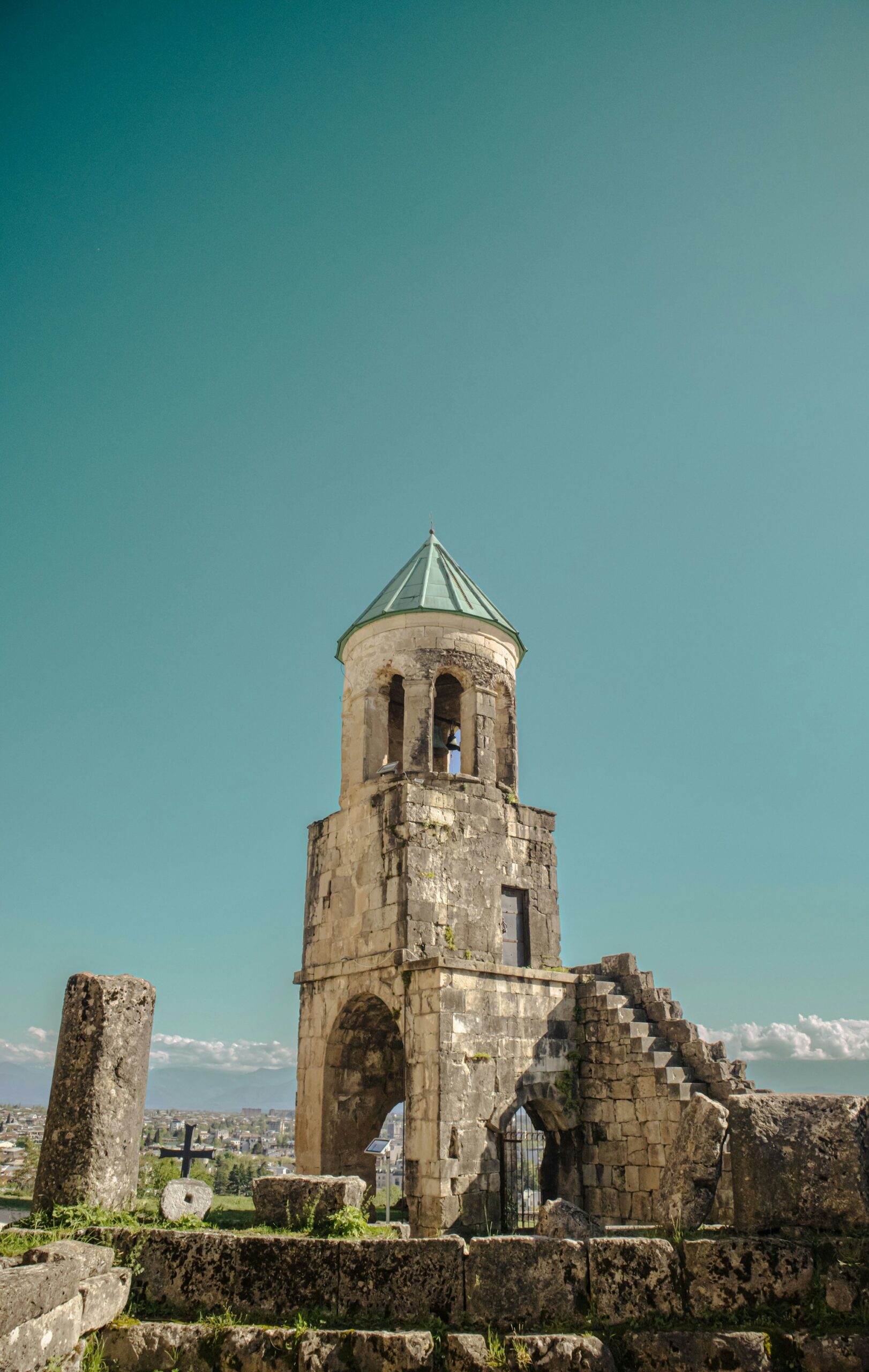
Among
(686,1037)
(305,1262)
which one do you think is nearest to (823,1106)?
(305,1262)

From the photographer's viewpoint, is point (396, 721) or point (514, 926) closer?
point (514, 926)

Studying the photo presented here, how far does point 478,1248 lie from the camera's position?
6.59 meters

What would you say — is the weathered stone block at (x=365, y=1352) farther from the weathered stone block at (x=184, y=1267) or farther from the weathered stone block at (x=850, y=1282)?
the weathered stone block at (x=850, y=1282)

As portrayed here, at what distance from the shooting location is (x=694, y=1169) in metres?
7.32

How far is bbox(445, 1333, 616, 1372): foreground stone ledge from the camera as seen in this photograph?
5836 millimetres

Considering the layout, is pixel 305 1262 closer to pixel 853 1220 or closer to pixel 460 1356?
pixel 460 1356

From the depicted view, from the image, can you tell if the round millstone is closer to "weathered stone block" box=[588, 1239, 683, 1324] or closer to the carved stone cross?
"weathered stone block" box=[588, 1239, 683, 1324]

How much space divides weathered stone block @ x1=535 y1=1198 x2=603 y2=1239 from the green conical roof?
35.8 feet

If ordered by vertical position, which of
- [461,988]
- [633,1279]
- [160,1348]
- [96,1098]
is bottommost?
[160,1348]

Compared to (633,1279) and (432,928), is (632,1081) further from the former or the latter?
(633,1279)

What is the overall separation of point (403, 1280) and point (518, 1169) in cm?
765

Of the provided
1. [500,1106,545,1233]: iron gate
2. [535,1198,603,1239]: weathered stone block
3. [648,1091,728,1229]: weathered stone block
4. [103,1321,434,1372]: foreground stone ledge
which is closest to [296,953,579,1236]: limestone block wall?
[500,1106,545,1233]: iron gate

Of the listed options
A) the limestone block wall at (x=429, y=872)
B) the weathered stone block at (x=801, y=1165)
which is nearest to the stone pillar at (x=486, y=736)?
the limestone block wall at (x=429, y=872)

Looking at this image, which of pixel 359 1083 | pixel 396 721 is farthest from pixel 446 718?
pixel 359 1083
